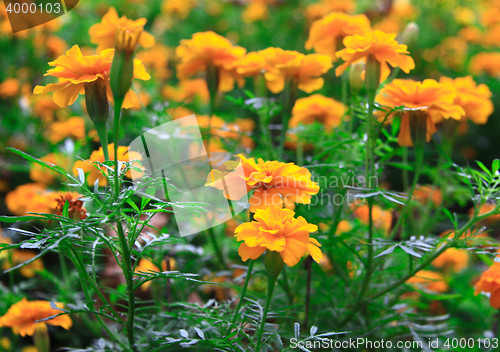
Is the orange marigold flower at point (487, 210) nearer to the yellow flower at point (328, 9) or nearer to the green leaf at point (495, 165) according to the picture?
the green leaf at point (495, 165)

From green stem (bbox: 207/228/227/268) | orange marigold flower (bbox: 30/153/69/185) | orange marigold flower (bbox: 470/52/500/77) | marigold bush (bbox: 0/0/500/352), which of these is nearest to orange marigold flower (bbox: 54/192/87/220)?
marigold bush (bbox: 0/0/500/352)

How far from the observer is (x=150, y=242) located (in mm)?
685

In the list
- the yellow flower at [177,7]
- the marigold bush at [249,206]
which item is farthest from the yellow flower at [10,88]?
the yellow flower at [177,7]

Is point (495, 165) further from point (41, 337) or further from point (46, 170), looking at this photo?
point (46, 170)

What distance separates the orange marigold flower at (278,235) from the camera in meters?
0.58

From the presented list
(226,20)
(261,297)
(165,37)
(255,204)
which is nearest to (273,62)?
(255,204)

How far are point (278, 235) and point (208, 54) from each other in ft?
1.64

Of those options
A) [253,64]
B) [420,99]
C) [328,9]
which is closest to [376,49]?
[420,99]

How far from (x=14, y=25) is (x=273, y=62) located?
4.11ft

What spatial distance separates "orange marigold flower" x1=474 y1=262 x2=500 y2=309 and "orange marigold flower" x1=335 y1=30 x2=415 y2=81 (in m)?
0.36

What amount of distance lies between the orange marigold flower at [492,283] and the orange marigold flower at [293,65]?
461 millimetres

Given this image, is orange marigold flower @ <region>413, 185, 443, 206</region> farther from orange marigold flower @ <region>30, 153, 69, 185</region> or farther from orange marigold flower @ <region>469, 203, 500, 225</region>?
orange marigold flower @ <region>30, 153, 69, 185</region>

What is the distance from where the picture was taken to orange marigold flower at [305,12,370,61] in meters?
0.97

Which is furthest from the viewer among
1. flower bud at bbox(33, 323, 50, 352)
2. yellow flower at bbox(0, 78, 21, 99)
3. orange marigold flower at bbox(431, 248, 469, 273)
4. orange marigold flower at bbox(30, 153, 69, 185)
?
yellow flower at bbox(0, 78, 21, 99)
